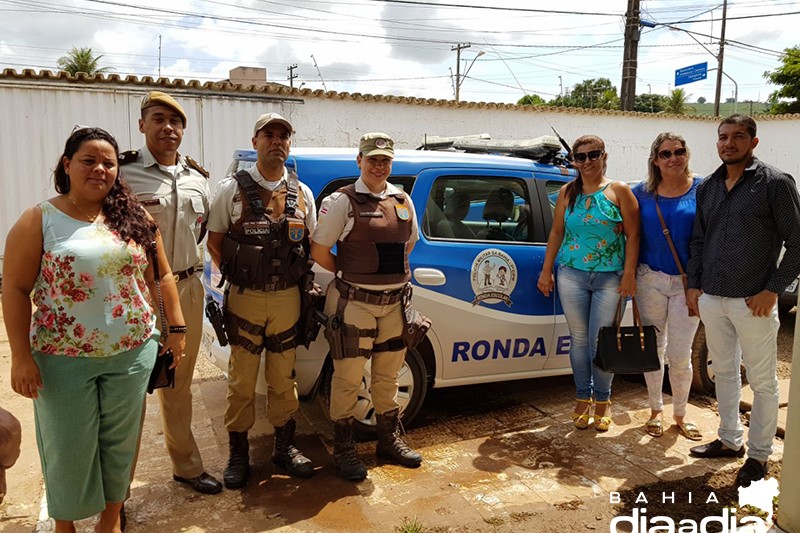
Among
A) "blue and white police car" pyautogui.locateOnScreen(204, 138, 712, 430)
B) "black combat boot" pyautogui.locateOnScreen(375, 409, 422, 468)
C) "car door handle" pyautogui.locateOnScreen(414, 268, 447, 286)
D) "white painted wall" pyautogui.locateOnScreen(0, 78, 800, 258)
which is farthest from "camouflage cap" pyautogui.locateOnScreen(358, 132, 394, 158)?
"white painted wall" pyautogui.locateOnScreen(0, 78, 800, 258)

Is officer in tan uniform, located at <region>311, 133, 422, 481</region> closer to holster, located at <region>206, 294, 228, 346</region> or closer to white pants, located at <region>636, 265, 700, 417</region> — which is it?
holster, located at <region>206, 294, 228, 346</region>

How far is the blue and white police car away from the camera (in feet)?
12.3

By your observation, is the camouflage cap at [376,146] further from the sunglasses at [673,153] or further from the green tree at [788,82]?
the green tree at [788,82]

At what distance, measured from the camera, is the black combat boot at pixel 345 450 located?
11.4 feet

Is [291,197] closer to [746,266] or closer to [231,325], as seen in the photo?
[231,325]

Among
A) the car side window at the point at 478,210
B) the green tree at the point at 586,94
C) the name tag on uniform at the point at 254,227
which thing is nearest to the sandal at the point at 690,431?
the car side window at the point at 478,210

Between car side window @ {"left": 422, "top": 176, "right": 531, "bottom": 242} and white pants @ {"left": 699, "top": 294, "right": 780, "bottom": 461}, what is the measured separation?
1.23 meters

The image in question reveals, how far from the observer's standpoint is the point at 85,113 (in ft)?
30.3

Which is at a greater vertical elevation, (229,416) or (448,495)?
(229,416)

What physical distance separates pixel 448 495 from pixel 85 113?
8.36 m

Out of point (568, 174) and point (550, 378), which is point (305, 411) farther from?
point (568, 174)

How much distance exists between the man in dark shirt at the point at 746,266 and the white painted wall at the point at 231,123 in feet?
26.9

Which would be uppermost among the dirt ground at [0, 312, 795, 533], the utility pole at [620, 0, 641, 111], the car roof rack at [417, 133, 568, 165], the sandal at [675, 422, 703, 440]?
the utility pole at [620, 0, 641, 111]

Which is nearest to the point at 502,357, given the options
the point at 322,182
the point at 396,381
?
the point at 396,381
